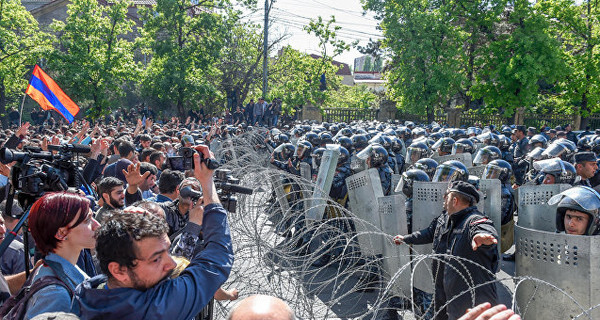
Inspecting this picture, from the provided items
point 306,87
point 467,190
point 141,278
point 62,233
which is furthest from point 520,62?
point 141,278

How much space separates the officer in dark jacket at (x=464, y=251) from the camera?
4.05 metres

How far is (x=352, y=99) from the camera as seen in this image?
5294 centimetres

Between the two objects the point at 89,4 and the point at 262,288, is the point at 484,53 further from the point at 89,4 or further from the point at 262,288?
the point at 262,288

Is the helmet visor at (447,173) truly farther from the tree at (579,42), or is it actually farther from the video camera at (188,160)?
the tree at (579,42)

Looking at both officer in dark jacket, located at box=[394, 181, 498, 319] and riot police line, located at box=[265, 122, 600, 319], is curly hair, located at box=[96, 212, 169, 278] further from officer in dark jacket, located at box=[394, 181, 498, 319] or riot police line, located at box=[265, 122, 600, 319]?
officer in dark jacket, located at box=[394, 181, 498, 319]

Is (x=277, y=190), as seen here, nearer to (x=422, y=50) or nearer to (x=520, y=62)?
(x=422, y=50)

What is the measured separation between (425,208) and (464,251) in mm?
1265

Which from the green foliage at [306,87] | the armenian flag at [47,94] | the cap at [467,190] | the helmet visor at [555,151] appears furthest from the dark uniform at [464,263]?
the green foliage at [306,87]

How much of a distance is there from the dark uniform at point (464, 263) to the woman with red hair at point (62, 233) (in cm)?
265

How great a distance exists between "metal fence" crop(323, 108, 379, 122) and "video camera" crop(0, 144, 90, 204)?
2862cm

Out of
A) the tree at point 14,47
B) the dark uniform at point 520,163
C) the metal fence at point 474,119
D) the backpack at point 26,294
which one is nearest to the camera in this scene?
the backpack at point 26,294

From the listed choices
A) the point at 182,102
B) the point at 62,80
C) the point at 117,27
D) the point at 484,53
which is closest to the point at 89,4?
the point at 117,27

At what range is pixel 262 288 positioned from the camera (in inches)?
155

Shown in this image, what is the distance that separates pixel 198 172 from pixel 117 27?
26.9m
